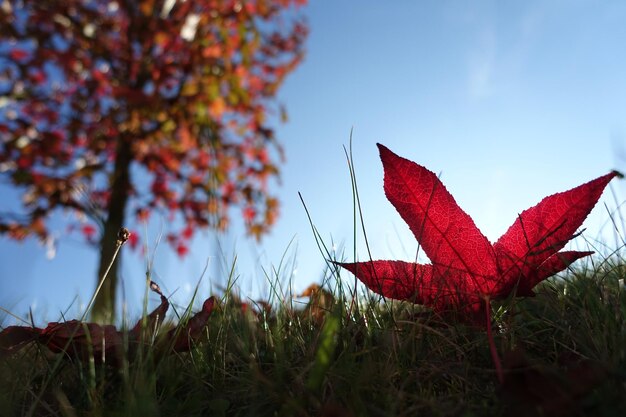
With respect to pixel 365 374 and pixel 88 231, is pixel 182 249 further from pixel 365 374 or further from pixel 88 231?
pixel 365 374

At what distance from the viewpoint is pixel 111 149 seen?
576 cm

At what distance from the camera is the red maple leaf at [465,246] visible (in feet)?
2.81

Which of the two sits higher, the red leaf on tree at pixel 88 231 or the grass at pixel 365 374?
the red leaf on tree at pixel 88 231

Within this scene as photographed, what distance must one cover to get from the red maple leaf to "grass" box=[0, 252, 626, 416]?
7cm

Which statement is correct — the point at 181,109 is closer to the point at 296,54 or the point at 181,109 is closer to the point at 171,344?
the point at 296,54

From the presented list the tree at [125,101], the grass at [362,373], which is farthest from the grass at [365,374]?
the tree at [125,101]

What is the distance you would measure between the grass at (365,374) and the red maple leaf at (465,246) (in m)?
0.07

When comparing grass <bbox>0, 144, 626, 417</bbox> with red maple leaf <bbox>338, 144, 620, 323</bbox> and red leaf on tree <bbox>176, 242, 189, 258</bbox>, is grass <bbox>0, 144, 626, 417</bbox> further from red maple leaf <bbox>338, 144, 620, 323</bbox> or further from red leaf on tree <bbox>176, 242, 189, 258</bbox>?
red leaf on tree <bbox>176, 242, 189, 258</bbox>

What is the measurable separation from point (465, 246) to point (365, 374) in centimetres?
31

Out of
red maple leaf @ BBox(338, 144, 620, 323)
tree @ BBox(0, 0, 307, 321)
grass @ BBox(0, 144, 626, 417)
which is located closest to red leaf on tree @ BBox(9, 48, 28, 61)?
tree @ BBox(0, 0, 307, 321)

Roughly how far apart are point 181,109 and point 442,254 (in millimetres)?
4971

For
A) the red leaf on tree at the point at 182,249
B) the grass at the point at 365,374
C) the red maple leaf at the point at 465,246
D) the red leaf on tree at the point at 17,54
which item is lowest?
the grass at the point at 365,374

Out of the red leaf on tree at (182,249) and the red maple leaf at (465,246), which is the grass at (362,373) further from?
the red leaf on tree at (182,249)

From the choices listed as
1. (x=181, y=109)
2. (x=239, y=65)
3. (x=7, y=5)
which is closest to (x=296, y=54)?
(x=239, y=65)
